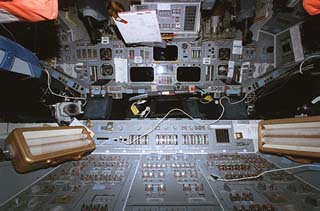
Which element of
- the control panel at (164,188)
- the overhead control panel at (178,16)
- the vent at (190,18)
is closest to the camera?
the control panel at (164,188)

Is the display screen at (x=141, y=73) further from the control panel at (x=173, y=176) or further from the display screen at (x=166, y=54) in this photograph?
the control panel at (x=173, y=176)

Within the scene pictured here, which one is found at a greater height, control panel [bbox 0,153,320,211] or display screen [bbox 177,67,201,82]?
display screen [bbox 177,67,201,82]

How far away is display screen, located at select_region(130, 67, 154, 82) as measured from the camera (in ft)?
10.5

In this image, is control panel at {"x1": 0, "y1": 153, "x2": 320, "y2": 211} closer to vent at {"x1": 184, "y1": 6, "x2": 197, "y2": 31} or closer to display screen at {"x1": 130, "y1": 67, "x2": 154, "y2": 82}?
display screen at {"x1": 130, "y1": 67, "x2": 154, "y2": 82}

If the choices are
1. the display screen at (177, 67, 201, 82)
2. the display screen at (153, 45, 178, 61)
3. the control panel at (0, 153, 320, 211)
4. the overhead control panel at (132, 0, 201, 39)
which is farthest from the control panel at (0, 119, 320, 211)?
the overhead control panel at (132, 0, 201, 39)

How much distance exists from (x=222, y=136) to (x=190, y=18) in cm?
161

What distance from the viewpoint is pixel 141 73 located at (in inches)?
126

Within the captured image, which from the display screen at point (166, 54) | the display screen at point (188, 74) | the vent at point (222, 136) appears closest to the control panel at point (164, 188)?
the vent at point (222, 136)

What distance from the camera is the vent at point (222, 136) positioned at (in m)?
2.22

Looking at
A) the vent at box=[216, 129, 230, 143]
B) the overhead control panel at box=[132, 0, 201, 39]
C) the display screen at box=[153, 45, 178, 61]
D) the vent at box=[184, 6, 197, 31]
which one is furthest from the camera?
the display screen at box=[153, 45, 178, 61]

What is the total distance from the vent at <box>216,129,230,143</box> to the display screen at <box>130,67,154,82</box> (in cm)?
146

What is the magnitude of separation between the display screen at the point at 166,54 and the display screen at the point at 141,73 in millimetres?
218

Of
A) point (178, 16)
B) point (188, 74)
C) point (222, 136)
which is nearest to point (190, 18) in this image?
point (178, 16)

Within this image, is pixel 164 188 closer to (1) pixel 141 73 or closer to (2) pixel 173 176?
(2) pixel 173 176
